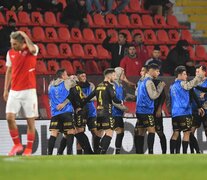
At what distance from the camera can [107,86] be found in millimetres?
18219

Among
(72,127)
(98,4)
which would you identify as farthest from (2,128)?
(98,4)

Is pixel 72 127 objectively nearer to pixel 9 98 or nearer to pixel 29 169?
pixel 9 98

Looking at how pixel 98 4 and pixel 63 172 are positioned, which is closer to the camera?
pixel 63 172

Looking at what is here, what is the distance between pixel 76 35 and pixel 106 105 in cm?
687

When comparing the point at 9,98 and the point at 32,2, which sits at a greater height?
the point at 32,2

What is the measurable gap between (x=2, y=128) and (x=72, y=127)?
157cm

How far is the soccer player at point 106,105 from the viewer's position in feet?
59.7

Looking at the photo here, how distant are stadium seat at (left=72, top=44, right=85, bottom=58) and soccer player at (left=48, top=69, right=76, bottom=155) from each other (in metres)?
5.11

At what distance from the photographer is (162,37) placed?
2648cm

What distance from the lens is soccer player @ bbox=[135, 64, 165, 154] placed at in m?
19.0

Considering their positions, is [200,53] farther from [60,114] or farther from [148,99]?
[60,114]

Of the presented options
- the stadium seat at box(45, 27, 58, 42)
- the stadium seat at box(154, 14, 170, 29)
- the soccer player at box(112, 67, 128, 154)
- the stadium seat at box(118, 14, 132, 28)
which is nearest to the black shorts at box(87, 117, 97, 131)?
the soccer player at box(112, 67, 128, 154)

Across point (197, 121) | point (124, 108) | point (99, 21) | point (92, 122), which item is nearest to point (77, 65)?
point (99, 21)

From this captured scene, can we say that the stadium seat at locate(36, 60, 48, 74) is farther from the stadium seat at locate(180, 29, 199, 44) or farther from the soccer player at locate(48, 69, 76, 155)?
the stadium seat at locate(180, 29, 199, 44)
